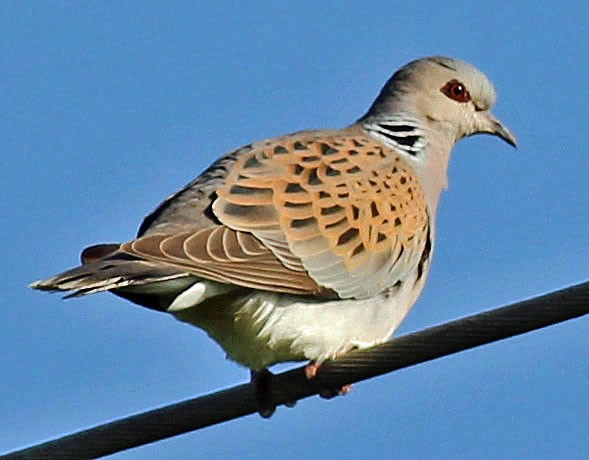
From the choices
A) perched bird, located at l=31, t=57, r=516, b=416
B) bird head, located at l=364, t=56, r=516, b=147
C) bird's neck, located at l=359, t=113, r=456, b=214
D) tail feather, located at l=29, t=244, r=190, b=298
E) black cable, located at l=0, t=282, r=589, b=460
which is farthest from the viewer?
bird head, located at l=364, t=56, r=516, b=147

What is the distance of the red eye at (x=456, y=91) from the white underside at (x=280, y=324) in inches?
57.8

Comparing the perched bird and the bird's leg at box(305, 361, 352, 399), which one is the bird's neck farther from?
the bird's leg at box(305, 361, 352, 399)

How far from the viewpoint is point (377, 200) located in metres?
6.45

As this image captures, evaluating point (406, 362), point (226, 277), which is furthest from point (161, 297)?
point (406, 362)

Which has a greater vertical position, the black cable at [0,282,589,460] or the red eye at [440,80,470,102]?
the red eye at [440,80,470,102]

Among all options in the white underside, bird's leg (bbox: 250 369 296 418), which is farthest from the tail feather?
bird's leg (bbox: 250 369 296 418)

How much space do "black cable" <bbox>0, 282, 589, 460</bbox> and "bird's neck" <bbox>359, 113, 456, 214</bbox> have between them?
168 cm

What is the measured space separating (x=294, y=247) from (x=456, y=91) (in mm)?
1710

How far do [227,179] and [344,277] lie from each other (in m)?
0.59

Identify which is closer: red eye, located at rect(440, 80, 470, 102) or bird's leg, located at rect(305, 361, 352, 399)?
bird's leg, located at rect(305, 361, 352, 399)

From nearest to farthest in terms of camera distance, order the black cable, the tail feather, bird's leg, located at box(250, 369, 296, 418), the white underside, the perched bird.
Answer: the black cable
the tail feather
the perched bird
the white underside
bird's leg, located at box(250, 369, 296, 418)

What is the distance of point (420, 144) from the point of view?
7.11 meters

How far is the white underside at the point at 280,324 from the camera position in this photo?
5734 millimetres

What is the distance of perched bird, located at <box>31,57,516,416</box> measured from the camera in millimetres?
5445
